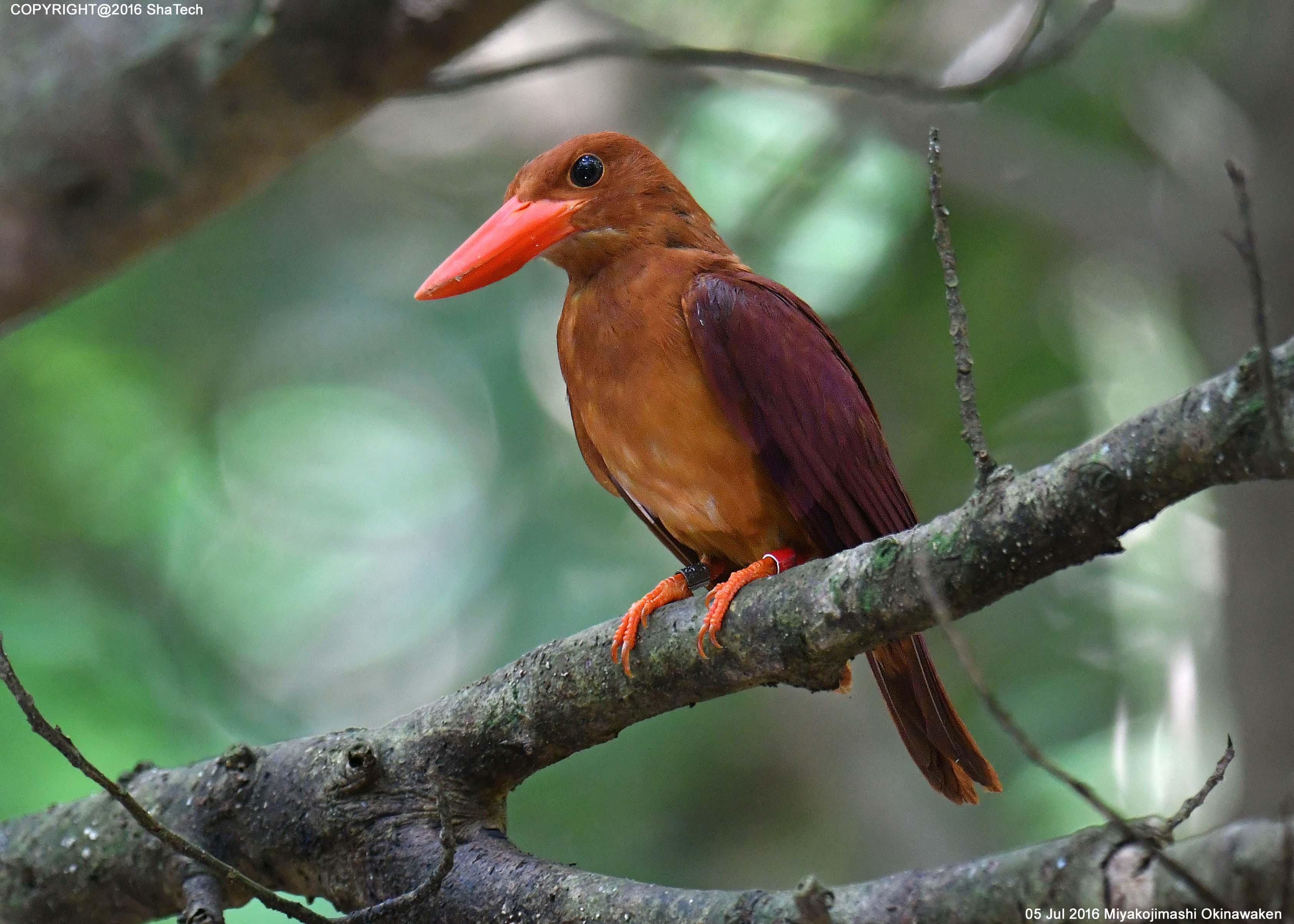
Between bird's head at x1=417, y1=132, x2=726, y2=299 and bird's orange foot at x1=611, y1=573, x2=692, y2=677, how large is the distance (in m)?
0.92

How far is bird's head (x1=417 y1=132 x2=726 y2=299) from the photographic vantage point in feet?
9.65

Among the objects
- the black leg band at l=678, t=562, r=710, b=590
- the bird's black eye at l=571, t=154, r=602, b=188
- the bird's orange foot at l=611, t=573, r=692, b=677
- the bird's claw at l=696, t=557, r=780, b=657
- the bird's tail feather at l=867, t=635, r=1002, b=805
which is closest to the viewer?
the bird's claw at l=696, t=557, r=780, b=657

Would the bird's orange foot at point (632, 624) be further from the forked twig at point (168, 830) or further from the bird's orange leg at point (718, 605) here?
the forked twig at point (168, 830)

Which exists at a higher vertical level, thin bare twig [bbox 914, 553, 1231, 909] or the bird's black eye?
the bird's black eye

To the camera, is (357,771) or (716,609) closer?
(716,609)

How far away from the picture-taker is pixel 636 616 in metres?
2.26

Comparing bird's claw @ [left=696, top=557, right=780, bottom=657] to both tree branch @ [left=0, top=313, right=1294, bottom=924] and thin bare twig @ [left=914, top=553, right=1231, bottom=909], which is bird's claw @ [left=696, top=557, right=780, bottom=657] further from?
thin bare twig @ [left=914, top=553, right=1231, bottom=909]

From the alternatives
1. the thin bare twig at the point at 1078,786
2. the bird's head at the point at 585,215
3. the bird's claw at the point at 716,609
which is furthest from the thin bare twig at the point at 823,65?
the thin bare twig at the point at 1078,786

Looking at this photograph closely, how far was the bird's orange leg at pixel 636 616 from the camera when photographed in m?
2.18

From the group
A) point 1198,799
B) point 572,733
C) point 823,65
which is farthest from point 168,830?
point 823,65

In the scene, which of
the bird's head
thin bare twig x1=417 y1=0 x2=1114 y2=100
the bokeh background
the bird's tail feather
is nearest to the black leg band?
the bird's tail feather

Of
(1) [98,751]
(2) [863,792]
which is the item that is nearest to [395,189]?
(1) [98,751]

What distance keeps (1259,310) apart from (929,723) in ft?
5.04

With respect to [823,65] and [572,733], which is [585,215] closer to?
[823,65]
